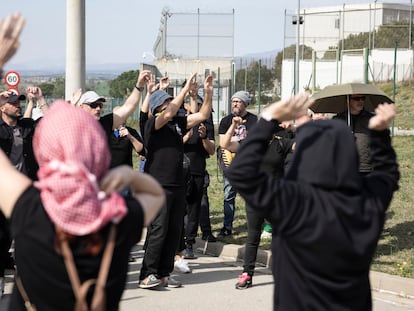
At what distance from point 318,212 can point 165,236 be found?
4441mm

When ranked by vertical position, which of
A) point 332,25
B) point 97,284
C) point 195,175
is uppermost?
point 332,25

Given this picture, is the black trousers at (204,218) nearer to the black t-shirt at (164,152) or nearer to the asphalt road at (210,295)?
the asphalt road at (210,295)

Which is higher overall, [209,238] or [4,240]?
[4,240]

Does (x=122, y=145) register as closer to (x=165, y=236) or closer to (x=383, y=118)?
(x=165, y=236)

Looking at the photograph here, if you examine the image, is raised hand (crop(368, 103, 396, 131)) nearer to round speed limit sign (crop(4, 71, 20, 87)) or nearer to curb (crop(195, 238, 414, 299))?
curb (crop(195, 238, 414, 299))

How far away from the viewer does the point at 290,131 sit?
8.01 m

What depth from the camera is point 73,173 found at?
2.63 metres

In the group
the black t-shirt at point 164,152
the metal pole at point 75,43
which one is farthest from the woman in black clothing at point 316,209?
the metal pole at point 75,43

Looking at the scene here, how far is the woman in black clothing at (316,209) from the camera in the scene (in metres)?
3.24

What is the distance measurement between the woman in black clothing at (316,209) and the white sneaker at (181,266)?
5.11 metres

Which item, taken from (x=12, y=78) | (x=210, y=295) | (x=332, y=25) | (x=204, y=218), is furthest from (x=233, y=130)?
(x=332, y=25)

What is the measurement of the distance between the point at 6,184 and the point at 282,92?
33084 millimetres

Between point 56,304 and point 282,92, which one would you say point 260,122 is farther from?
point 282,92

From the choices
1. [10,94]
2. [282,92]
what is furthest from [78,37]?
[282,92]
